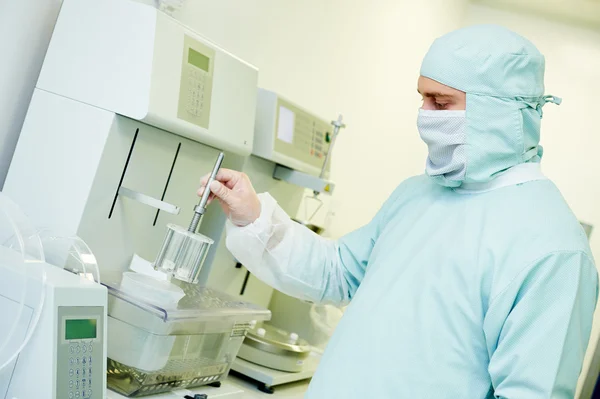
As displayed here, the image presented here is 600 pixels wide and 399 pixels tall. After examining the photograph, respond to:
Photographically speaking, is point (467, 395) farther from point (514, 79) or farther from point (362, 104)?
point (362, 104)

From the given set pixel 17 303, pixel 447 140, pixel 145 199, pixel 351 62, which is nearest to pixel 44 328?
pixel 17 303

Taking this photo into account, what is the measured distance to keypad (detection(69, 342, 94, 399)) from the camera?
116 cm

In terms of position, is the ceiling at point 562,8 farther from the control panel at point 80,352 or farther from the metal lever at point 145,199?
the control panel at point 80,352

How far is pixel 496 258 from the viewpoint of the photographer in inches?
47.7

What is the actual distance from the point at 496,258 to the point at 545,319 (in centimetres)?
14

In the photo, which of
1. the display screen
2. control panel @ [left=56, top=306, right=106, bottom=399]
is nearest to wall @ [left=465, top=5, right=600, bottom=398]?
the display screen

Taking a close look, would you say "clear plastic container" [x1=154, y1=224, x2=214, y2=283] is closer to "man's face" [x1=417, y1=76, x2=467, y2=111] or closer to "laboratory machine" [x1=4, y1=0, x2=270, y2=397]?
"laboratory machine" [x1=4, y1=0, x2=270, y2=397]

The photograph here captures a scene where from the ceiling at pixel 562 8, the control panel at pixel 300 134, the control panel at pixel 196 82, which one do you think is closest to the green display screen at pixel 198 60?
the control panel at pixel 196 82

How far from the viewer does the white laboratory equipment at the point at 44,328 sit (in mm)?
1119

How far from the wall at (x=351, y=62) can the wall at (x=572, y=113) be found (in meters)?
0.54

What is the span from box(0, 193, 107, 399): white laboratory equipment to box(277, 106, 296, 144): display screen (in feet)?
2.85

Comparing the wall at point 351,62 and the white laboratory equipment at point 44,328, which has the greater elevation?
the wall at point 351,62

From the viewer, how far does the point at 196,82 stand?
1.57 metres

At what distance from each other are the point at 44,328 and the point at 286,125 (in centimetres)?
105
